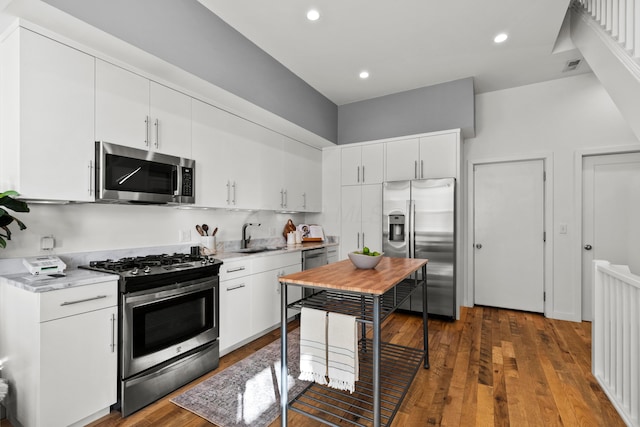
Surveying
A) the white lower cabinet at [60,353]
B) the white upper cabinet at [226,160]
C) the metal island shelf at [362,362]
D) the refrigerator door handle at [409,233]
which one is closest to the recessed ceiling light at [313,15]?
the white upper cabinet at [226,160]

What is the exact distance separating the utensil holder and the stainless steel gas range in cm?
45

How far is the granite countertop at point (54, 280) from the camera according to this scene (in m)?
1.67

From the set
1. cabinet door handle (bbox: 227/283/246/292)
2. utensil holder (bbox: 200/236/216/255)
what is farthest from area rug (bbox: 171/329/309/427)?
utensil holder (bbox: 200/236/216/255)

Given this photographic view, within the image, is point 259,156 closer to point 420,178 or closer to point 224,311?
point 224,311

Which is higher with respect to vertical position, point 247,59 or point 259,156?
point 247,59

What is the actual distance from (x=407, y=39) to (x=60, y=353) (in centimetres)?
362

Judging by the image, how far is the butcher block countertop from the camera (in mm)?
1682

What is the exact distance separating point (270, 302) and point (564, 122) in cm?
415

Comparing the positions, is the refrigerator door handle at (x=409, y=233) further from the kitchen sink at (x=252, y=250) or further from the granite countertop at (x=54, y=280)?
the granite countertop at (x=54, y=280)

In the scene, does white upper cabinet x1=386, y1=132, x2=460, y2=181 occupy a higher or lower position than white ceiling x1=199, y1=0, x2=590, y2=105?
lower

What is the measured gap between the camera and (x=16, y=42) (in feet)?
5.91

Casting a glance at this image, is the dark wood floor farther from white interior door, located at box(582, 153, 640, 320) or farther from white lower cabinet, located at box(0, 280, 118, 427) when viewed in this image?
white interior door, located at box(582, 153, 640, 320)

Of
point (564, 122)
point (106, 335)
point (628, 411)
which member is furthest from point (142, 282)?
point (564, 122)

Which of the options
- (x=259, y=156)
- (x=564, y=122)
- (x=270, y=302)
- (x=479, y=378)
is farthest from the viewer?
(x=564, y=122)
